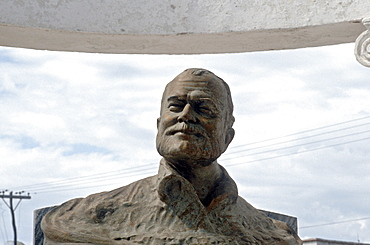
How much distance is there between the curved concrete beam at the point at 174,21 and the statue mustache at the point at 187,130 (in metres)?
2.55

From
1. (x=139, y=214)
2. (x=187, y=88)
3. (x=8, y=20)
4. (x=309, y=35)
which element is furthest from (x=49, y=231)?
(x=309, y=35)

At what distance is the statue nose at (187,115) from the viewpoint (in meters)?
6.23

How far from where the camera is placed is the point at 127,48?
903 centimetres

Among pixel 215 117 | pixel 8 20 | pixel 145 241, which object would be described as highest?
pixel 8 20

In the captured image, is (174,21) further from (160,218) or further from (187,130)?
(160,218)

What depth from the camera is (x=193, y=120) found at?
6.24m

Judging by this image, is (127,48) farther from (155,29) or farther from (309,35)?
(309,35)

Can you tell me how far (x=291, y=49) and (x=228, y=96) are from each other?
264 centimetres

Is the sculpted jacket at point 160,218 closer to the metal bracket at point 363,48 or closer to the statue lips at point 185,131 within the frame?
the statue lips at point 185,131

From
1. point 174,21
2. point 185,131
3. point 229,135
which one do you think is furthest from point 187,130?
point 174,21

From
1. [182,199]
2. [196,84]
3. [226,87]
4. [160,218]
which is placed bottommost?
[160,218]

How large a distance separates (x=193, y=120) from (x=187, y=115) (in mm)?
51

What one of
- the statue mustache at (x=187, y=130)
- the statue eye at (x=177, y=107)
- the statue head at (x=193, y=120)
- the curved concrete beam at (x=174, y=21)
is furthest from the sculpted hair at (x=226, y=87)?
the curved concrete beam at (x=174, y=21)

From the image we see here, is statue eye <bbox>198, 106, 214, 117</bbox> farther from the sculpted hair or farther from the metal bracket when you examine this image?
the metal bracket
